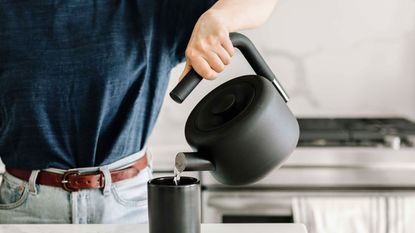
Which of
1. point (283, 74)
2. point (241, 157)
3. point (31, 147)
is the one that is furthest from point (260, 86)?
point (283, 74)

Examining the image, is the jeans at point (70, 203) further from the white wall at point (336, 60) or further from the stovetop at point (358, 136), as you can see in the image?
the white wall at point (336, 60)

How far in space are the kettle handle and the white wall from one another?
1.38 m

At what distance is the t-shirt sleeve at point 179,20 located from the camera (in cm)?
109

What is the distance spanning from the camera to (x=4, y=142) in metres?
1.12

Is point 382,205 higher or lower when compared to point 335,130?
lower

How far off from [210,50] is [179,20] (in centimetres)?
31

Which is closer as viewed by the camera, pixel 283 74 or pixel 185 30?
pixel 185 30

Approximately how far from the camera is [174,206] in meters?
0.75

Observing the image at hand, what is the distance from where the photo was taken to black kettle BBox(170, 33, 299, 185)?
73cm

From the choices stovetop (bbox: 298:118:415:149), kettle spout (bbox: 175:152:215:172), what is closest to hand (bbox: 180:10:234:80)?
kettle spout (bbox: 175:152:215:172)

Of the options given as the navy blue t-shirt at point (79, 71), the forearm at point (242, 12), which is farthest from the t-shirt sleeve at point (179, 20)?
the forearm at point (242, 12)

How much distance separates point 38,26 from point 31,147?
0.23 metres

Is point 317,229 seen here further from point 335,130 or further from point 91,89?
point 91,89

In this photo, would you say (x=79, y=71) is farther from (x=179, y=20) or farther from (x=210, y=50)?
(x=210, y=50)
